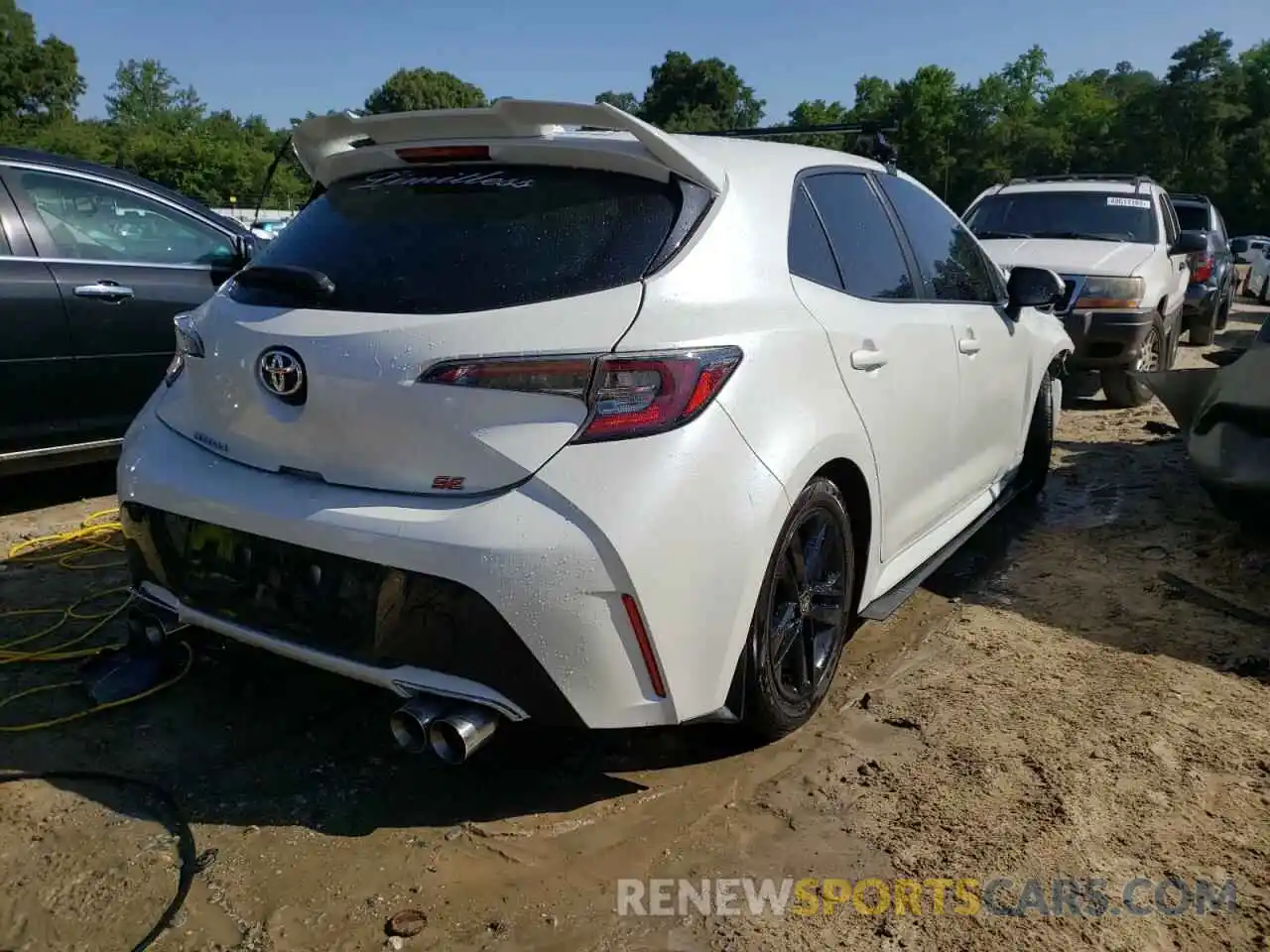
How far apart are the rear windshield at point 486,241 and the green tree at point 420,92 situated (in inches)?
3427

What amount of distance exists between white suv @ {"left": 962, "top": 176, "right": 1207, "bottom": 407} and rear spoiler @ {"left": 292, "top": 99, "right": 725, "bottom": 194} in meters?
5.26

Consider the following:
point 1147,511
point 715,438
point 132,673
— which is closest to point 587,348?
point 715,438

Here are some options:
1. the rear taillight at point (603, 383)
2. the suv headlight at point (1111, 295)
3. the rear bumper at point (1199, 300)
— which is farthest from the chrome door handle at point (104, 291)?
the rear bumper at point (1199, 300)

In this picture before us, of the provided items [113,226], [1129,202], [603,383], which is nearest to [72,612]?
[113,226]

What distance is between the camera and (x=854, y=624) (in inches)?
146

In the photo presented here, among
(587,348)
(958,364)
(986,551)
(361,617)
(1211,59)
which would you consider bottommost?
(986,551)

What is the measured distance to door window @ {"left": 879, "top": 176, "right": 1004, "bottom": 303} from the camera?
12.3 feet

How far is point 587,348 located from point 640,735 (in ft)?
4.20

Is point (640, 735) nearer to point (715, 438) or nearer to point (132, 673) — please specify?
point (715, 438)

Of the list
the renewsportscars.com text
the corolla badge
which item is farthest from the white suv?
the corolla badge

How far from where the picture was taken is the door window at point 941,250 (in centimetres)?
376

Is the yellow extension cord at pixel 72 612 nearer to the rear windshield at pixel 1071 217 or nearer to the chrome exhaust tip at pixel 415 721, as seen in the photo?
the chrome exhaust tip at pixel 415 721

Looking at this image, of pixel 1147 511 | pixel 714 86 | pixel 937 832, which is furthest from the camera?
pixel 714 86

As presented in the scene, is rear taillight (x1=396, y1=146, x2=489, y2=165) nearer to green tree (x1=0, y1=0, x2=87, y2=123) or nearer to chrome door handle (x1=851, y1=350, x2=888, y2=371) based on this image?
chrome door handle (x1=851, y1=350, x2=888, y2=371)
